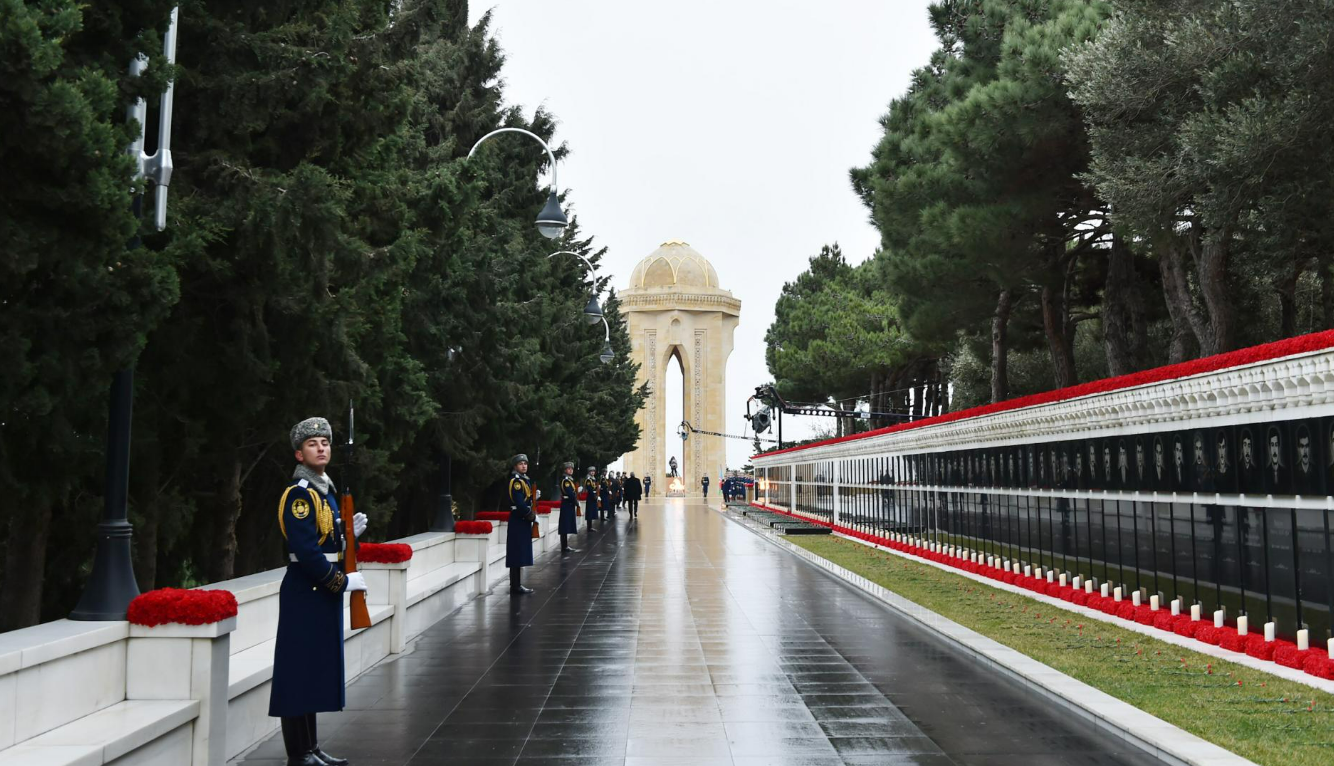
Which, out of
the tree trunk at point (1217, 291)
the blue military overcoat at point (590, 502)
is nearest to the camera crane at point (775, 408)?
the blue military overcoat at point (590, 502)

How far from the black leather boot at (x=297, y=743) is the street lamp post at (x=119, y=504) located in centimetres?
113

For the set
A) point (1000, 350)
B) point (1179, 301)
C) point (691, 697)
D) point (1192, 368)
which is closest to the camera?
point (691, 697)

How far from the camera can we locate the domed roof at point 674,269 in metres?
96.2

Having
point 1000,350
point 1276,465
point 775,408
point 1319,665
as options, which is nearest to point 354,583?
point 1319,665

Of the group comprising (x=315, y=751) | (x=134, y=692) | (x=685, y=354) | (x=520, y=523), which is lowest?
(x=315, y=751)

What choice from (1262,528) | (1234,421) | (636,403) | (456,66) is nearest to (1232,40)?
(1234,421)

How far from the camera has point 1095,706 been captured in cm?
821

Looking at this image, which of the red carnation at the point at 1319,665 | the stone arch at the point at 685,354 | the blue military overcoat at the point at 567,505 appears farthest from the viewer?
the stone arch at the point at 685,354

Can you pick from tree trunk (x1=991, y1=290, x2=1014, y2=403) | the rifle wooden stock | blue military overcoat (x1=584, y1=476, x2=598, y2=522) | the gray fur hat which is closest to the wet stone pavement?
the rifle wooden stock

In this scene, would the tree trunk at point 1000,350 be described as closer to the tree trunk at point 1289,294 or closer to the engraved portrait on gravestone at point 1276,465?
the tree trunk at point 1289,294

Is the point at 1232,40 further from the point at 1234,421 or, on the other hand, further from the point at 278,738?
the point at 278,738

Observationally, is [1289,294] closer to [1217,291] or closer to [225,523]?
[1217,291]

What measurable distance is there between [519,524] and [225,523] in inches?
210

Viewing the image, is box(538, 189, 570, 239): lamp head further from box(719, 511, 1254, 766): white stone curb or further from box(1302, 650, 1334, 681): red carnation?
box(1302, 650, 1334, 681): red carnation
